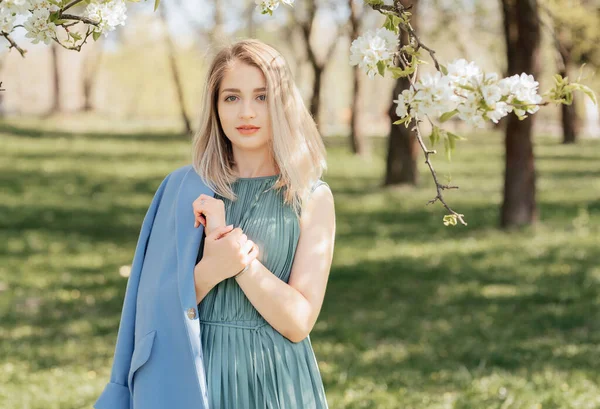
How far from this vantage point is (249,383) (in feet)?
7.77

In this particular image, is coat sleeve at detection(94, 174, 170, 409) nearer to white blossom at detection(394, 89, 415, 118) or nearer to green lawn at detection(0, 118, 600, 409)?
white blossom at detection(394, 89, 415, 118)

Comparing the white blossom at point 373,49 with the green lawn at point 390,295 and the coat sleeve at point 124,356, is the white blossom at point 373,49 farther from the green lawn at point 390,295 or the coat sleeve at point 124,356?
the green lawn at point 390,295

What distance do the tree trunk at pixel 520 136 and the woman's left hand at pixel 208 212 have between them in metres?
7.38

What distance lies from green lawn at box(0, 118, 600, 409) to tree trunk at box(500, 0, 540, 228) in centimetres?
33

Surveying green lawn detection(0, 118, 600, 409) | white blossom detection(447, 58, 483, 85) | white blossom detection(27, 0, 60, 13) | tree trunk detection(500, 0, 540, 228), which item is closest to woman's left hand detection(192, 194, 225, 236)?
white blossom detection(27, 0, 60, 13)

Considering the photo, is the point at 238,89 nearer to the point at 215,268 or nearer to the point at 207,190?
the point at 207,190

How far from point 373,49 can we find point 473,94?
29 centimetres

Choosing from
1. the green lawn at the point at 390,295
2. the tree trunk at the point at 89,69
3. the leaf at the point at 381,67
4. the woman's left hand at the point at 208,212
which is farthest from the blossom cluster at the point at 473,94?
the tree trunk at the point at 89,69

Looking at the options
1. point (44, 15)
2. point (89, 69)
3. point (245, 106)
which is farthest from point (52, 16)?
point (89, 69)

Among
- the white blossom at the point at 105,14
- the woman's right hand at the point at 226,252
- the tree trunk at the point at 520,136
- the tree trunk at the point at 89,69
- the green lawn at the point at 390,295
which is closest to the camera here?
the white blossom at the point at 105,14

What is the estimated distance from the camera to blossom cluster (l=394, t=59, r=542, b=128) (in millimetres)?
1864

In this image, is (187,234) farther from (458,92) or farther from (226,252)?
(458,92)

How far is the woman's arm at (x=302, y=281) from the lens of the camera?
2270 mm

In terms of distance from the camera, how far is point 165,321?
90.2 inches
